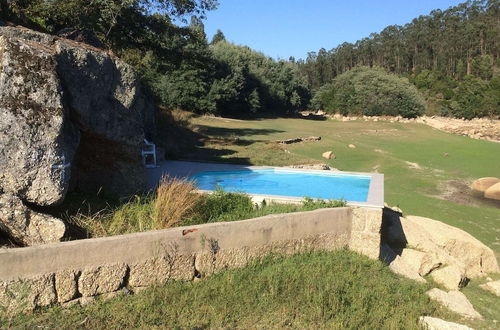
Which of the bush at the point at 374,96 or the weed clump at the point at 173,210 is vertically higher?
the bush at the point at 374,96

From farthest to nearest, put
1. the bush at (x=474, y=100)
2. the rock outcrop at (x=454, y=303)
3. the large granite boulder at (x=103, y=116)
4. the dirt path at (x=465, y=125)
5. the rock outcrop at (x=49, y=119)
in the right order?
1. the bush at (x=474, y=100)
2. the dirt path at (x=465, y=125)
3. the rock outcrop at (x=454, y=303)
4. the large granite boulder at (x=103, y=116)
5. the rock outcrop at (x=49, y=119)

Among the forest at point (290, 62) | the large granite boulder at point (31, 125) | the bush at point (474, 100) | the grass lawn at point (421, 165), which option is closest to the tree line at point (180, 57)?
the forest at point (290, 62)

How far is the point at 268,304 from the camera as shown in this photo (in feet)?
16.3

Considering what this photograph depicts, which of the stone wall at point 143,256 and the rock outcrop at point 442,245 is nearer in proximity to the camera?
the stone wall at point 143,256

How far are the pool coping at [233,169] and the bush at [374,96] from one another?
48.9 meters

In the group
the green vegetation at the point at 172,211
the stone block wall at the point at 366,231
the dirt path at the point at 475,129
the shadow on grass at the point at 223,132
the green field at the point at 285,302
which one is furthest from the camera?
the dirt path at the point at 475,129

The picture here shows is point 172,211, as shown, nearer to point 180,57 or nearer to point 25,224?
point 25,224

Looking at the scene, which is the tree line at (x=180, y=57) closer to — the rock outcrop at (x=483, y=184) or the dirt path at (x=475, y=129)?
the rock outcrop at (x=483, y=184)

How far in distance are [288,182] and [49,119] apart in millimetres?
7335

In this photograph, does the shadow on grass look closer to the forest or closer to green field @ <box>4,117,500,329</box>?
the forest

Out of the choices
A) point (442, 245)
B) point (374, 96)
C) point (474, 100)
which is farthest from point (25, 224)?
point (474, 100)

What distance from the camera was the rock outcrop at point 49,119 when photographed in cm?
487

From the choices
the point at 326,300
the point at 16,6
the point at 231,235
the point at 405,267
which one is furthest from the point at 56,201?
the point at 16,6

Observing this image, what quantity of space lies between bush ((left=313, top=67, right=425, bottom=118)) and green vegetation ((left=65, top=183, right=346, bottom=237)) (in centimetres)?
5384
